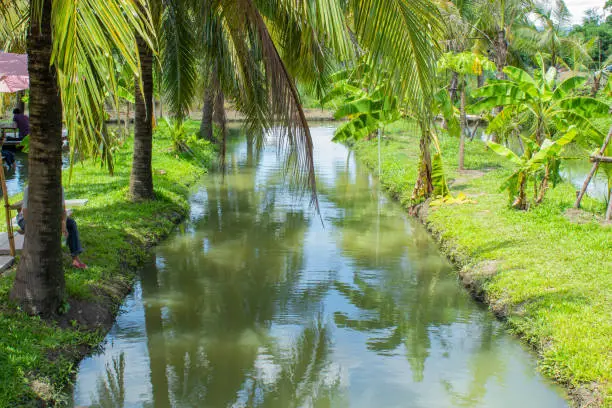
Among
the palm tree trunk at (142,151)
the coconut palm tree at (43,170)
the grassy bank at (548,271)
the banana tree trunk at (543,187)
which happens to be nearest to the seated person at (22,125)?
the palm tree trunk at (142,151)

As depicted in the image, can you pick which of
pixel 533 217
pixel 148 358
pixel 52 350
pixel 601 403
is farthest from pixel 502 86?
pixel 52 350

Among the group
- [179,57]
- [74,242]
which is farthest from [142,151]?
[74,242]

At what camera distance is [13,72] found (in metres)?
8.80

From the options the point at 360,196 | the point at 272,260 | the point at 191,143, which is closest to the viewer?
the point at 272,260

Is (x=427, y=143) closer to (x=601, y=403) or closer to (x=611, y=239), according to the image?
(x=611, y=239)

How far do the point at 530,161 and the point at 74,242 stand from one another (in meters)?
7.61

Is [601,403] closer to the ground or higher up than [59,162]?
closer to the ground

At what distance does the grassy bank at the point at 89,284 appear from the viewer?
6.18 m

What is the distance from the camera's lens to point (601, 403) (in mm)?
5945

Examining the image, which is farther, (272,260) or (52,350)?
(272,260)

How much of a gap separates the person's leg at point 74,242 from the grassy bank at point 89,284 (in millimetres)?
170

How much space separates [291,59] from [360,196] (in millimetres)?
9645

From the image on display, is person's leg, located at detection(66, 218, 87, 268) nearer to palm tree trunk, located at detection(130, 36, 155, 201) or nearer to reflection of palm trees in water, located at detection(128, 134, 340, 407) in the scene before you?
reflection of palm trees in water, located at detection(128, 134, 340, 407)

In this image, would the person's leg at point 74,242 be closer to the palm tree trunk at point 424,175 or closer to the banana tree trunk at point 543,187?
the palm tree trunk at point 424,175
